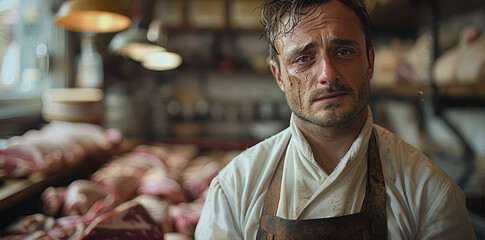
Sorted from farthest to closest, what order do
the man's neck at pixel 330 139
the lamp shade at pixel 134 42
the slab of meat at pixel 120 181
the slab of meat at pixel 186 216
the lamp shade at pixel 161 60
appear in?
the lamp shade at pixel 161 60
the lamp shade at pixel 134 42
the slab of meat at pixel 120 181
the slab of meat at pixel 186 216
the man's neck at pixel 330 139

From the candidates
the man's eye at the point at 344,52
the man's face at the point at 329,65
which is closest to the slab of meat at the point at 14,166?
the man's face at the point at 329,65

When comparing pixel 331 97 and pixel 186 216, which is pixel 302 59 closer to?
pixel 331 97

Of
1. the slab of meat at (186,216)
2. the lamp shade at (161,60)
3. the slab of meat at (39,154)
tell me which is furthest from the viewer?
the lamp shade at (161,60)

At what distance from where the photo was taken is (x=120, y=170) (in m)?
2.27

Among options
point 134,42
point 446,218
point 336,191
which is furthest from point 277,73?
point 134,42

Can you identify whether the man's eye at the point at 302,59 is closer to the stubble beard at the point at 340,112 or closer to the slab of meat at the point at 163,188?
the stubble beard at the point at 340,112

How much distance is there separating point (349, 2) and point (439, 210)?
0.56 metres

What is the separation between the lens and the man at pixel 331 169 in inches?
31.5

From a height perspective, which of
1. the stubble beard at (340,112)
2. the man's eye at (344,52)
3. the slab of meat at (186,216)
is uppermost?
the man's eye at (344,52)

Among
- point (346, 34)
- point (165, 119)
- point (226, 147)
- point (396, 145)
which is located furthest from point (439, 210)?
point (165, 119)

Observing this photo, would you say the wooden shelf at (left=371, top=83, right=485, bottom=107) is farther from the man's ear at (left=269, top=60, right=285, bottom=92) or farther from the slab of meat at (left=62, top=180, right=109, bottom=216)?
the slab of meat at (left=62, top=180, right=109, bottom=216)

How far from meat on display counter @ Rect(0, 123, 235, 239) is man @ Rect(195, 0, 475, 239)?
67 centimetres

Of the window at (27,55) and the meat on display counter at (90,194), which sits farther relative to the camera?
the window at (27,55)

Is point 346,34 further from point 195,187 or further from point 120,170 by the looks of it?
point 120,170
